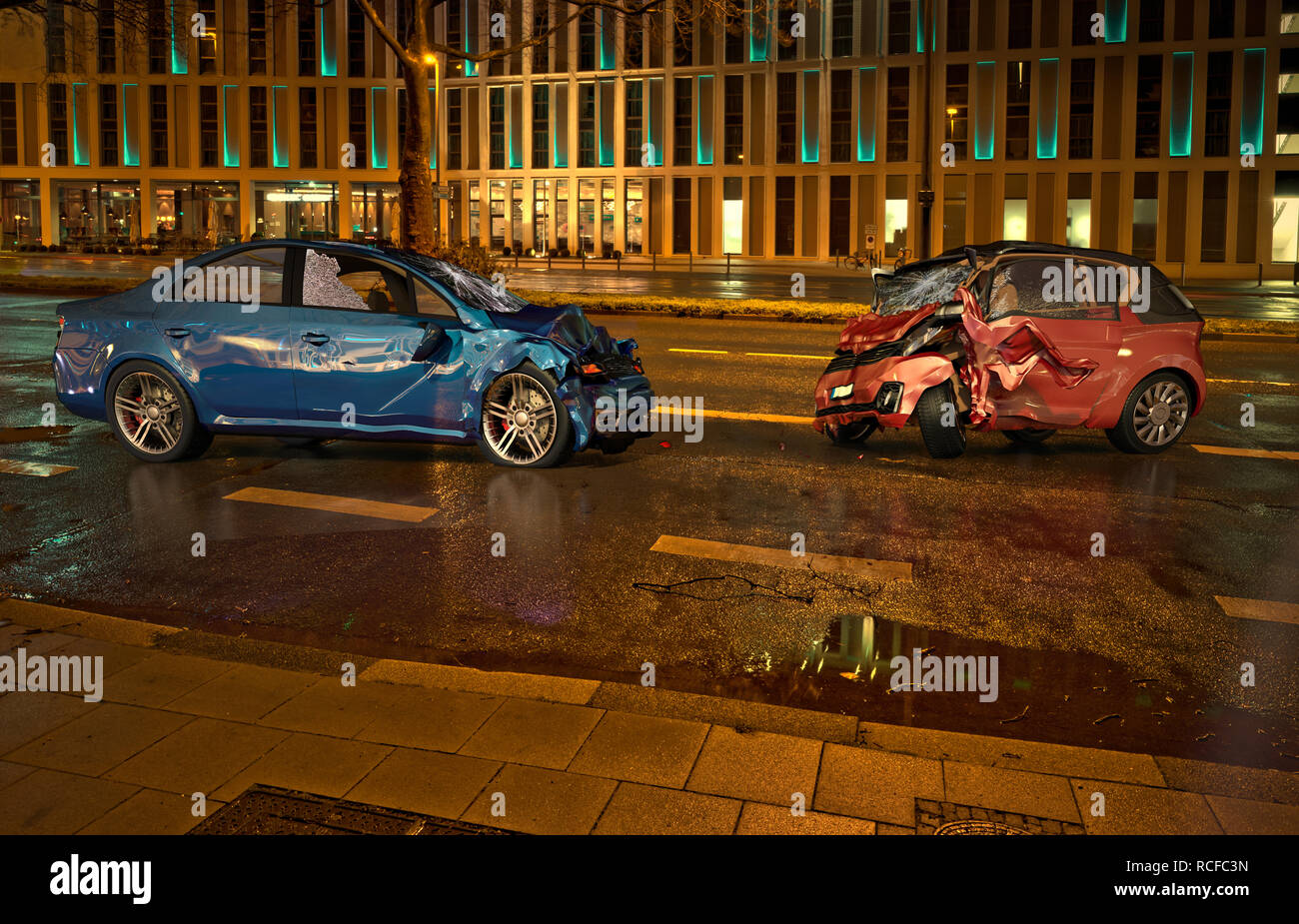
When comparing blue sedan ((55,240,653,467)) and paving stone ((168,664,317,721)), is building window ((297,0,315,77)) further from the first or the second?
paving stone ((168,664,317,721))

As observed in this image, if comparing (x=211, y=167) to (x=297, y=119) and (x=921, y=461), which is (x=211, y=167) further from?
(x=921, y=461)

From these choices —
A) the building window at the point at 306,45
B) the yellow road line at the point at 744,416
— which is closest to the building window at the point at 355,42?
the building window at the point at 306,45

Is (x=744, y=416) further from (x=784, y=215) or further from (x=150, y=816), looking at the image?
(x=784, y=215)

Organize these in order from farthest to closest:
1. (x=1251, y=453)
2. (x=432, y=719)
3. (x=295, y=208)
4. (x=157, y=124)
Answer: (x=295, y=208), (x=157, y=124), (x=1251, y=453), (x=432, y=719)

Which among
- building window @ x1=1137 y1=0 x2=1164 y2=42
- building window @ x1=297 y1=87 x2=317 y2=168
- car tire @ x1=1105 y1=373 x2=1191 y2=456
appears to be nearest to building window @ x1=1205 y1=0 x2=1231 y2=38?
building window @ x1=1137 y1=0 x2=1164 y2=42

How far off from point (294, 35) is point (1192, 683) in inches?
2721

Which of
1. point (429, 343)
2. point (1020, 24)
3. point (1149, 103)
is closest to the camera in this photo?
point (429, 343)

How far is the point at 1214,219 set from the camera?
5156 centimetres

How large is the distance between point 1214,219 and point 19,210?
2475 inches

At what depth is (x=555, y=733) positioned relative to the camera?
14.2 ft

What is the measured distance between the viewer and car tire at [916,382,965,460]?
9289 mm

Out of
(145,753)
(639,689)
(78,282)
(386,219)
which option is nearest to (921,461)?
(639,689)

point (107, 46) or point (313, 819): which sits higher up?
point (107, 46)

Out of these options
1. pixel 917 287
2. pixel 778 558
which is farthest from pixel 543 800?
pixel 917 287
